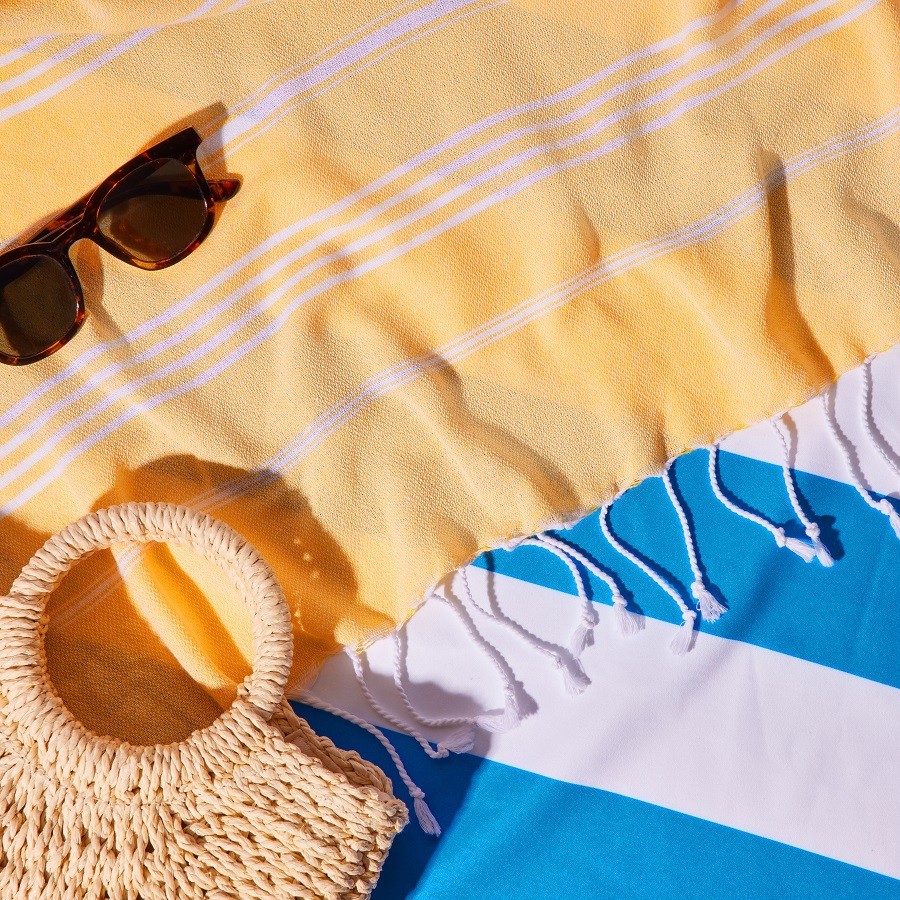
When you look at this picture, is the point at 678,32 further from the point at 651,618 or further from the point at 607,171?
the point at 651,618

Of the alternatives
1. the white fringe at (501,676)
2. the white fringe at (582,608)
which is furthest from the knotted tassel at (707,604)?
the white fringe at (501,676)

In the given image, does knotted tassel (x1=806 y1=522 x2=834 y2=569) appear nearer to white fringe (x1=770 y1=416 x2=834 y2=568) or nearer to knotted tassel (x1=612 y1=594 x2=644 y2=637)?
white fringe (x1=770 y1=416 x2=834 y2=568)

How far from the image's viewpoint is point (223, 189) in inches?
33.5

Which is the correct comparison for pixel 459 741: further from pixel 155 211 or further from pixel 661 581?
pixel 155 211

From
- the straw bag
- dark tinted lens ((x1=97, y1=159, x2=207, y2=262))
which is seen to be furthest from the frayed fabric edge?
dark tinted lens ((x1=97, y1=159, x2=207, y2=262))

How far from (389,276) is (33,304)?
0.36 m

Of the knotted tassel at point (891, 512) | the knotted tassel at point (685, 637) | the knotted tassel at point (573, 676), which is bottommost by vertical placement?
the knotted tassel at point (891, 512)

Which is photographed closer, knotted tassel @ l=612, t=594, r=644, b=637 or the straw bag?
the straw bag

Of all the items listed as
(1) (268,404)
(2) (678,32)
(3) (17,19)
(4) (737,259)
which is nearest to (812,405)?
(4) (737,259)

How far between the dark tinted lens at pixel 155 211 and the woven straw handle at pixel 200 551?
0.27 meters

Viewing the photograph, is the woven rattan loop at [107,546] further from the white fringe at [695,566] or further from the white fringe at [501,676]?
the white fringe at [695,566]

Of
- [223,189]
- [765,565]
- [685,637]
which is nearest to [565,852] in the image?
[685,637]

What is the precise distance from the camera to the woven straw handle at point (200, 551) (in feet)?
2.53

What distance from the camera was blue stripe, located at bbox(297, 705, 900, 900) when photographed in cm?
84
